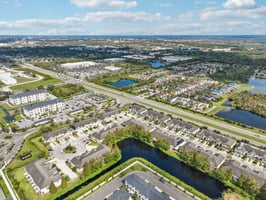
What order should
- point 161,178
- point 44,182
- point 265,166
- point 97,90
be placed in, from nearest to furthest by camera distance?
point 44,182 → point 161,178 → point 265,166 → point 97,90

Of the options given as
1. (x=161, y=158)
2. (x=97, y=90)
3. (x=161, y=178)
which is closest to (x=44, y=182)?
(x=161, y=178)

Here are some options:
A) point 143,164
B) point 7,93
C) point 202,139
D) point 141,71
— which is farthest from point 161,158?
point 141,71

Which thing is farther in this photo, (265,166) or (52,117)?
(52,117)

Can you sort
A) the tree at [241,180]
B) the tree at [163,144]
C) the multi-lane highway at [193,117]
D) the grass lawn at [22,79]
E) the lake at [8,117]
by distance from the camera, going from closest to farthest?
the tree at [241,180] → the tree at [163,144] → the multi-lane highway at [193,117] → the lake at [8,117] → the grass lawn at [22,79]

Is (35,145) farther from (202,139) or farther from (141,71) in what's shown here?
(141,71)

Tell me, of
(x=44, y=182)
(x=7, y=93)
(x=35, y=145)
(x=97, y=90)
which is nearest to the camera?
(x=44, y=182)

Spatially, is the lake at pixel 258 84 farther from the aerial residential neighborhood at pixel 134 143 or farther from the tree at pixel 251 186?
the tree at pixel 251 186

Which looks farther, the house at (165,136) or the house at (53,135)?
the house at (53,135)

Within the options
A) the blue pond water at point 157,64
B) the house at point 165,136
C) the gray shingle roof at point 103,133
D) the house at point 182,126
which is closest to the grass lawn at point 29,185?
the gray shingle roof at point 103,133
